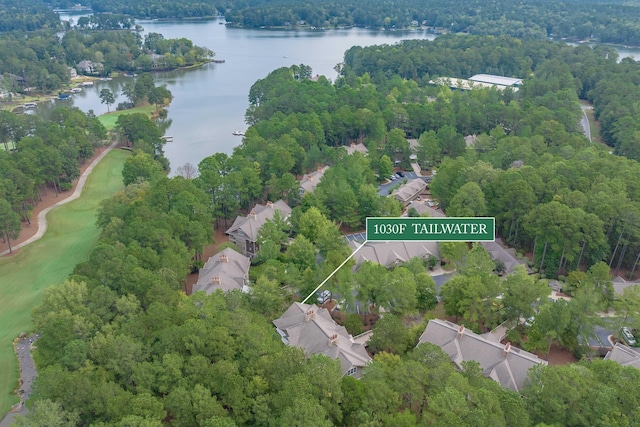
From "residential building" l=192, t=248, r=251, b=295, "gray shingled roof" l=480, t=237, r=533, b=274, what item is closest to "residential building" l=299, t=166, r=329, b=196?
"residential building" l=192, t=248, r=251, b=295

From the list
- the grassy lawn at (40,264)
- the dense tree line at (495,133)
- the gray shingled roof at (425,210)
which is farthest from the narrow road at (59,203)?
the gray shingled roof at (425,210)

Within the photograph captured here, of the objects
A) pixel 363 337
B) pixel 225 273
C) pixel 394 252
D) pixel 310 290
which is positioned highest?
pixel 225 273

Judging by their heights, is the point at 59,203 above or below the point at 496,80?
below

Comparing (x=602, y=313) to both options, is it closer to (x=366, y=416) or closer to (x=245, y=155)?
(x=366, y=416)

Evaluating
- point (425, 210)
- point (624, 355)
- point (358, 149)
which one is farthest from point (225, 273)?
point (358, 149)

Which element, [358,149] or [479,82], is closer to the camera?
[358,149]

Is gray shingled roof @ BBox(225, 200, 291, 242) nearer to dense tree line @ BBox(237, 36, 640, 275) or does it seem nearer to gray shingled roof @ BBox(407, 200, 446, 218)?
dense tree line @ BBox(237, 36, 640, 275)

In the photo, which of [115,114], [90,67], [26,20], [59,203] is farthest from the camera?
[26,20]

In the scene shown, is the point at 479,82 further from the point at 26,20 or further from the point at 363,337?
the point at 26,20
